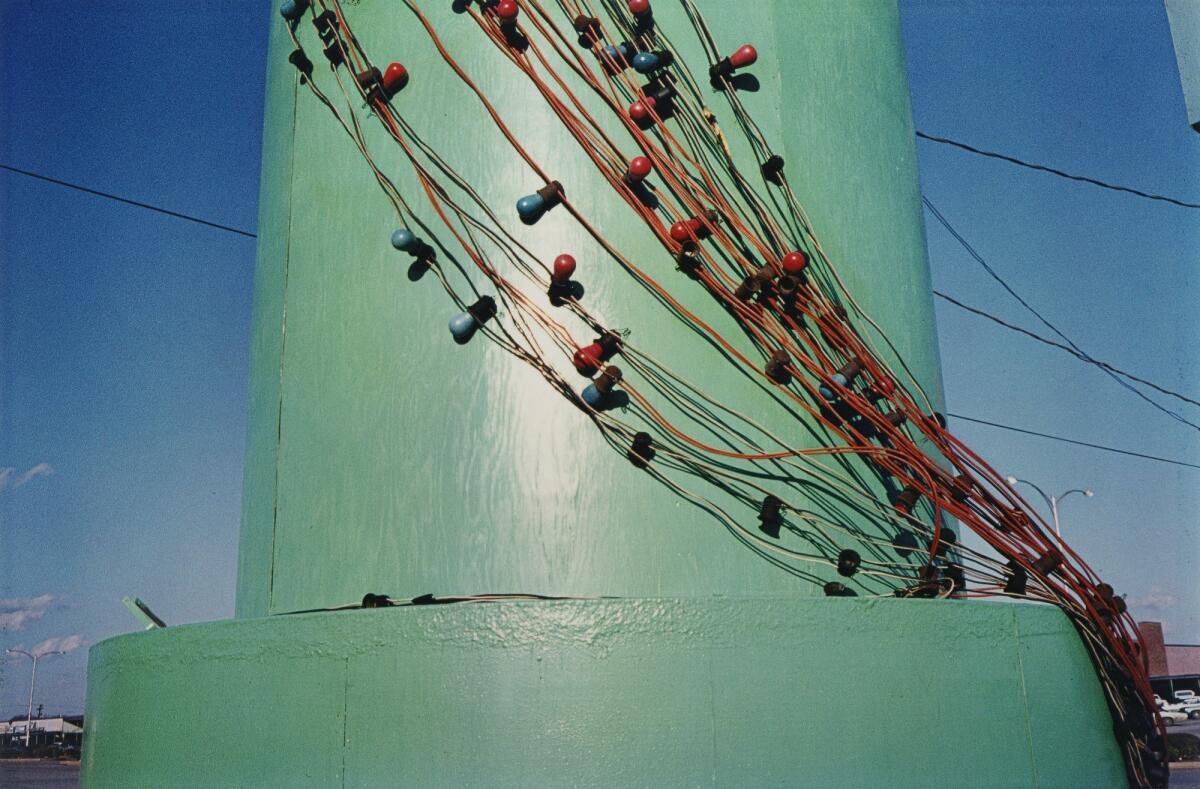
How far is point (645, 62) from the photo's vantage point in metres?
3.50

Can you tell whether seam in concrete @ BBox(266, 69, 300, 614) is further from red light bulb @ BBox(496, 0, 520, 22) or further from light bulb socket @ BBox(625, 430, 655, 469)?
light bulb socket @ BBox(625, 430, 655, 469)

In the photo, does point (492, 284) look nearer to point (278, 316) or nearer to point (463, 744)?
point (278, 316)

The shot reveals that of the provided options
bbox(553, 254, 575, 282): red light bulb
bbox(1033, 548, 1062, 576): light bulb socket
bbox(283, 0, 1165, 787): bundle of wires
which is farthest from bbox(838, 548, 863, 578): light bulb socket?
bbox(553, 254, 575, 282): red light bulb

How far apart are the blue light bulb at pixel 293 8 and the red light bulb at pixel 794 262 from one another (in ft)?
6.23

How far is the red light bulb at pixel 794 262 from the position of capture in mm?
3414

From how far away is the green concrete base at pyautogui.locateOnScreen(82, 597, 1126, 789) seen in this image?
106 inches

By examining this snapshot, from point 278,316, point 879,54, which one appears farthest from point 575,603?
point 879,54

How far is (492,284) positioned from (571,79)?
0.71m

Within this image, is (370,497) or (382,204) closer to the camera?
(370,497)

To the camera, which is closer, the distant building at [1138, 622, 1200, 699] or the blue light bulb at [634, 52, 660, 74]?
the blue light bulb at [634, 52, 660, 74]

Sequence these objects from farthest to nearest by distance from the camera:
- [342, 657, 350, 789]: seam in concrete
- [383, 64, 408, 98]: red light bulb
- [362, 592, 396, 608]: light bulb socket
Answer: [383, 64, 408, 98]: red light bulb, [362, 592, 396, 608]: light bulb socket, [342, 657, 350, 789]: seam in concrete

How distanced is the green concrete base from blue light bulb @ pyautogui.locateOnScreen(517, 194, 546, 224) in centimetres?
117

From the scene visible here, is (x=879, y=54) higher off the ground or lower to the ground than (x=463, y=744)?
higher

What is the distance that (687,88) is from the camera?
11.9 ft
